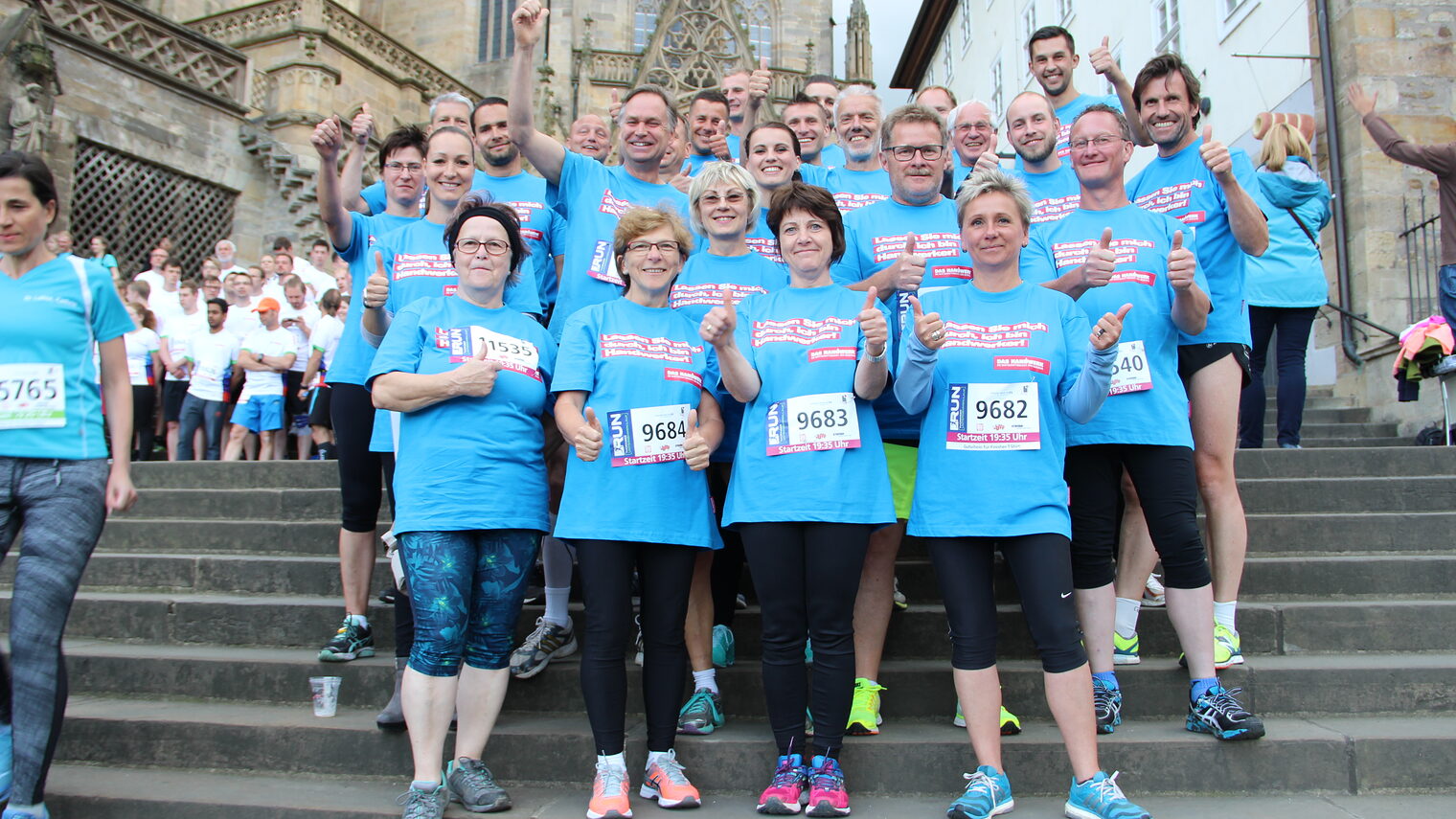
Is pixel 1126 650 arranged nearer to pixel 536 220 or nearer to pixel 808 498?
pixel 808 498

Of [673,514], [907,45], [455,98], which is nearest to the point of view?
[673,514]

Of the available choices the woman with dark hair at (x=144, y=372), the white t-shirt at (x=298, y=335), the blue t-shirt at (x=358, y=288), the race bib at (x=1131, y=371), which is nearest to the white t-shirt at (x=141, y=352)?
the woman with dark hair at (x=144, y=372)

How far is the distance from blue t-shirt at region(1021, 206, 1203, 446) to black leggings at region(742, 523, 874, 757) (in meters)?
1.13

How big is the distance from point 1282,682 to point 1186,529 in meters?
0.97

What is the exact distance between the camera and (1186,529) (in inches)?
145

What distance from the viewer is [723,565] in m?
4.43

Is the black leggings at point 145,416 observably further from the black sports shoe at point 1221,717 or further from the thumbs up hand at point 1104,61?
the black sports shoe at point 1221,717

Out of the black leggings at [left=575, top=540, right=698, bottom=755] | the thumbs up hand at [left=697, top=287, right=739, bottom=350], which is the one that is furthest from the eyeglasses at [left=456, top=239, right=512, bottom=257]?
the black leggings at [left=575, top=540, right=698, bottom=755]

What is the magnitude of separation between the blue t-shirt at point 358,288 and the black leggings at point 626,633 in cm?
169

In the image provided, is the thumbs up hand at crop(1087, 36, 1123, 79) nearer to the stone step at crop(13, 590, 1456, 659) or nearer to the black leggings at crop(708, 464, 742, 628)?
the stone step at crop(13, 590, 1456, 659)

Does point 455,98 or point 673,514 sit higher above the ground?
point 455,98

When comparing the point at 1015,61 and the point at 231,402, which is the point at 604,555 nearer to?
the point at 231,402

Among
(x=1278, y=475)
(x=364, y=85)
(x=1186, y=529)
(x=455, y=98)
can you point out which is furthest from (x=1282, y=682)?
(x=364, y=85)

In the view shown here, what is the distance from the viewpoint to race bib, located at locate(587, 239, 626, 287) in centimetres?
440
